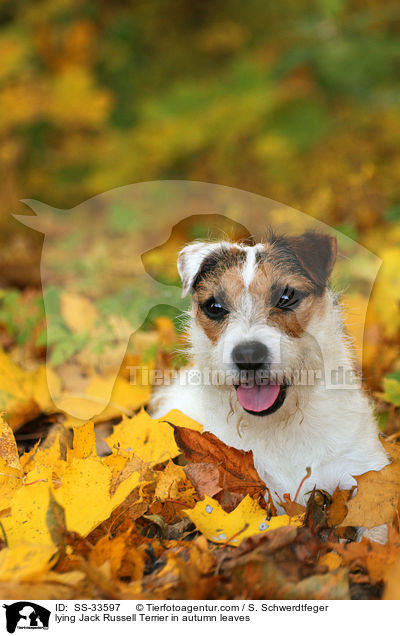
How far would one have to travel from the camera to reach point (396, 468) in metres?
2.07

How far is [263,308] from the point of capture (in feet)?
7.02

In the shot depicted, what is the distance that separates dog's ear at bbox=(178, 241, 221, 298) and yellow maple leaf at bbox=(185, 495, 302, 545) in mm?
793

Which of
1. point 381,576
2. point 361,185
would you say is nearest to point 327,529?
point 381,576

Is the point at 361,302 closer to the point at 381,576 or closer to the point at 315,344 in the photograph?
the point at 315,344

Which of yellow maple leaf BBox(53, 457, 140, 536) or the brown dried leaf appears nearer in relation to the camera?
yellow maple leaf BBox(53, 457, 140, 536)

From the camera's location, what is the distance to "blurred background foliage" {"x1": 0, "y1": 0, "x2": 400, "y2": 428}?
5285 millimetres

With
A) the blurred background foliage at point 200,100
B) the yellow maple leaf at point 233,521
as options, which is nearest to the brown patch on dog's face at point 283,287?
the yellow maple leaf at point 233,521

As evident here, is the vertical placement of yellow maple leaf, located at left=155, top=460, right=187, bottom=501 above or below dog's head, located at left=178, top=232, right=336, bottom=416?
below

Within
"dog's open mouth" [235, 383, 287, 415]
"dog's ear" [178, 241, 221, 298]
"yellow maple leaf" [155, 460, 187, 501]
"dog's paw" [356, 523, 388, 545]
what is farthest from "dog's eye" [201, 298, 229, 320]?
"dog's paw" [356, 523, 388, 545]
